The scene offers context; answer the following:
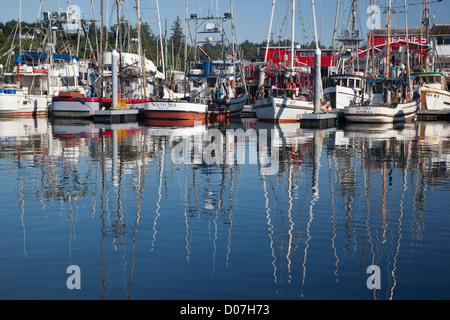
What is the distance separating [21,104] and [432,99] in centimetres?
4014

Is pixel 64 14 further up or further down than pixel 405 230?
further up

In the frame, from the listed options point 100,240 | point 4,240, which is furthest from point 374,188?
point 4,240

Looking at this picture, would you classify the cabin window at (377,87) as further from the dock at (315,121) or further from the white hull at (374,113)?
the dock at (315,121)

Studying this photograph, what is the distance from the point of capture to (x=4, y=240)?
1120 cm

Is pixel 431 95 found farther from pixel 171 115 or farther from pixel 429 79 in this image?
pixel 171 115

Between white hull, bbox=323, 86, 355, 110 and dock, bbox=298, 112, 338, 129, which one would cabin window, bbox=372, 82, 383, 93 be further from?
dock, bbox=298, 112, 338, 129

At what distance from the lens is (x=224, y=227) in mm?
12188

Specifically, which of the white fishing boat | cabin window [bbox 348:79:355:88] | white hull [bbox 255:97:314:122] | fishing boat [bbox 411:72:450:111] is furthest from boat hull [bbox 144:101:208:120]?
fishing boat [bbox 411:72:450:111]

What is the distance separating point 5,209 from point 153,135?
2172 centimetres

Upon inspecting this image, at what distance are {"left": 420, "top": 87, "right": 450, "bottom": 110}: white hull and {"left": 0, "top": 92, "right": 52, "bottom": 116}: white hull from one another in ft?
123

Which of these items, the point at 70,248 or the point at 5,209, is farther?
the point at 5,209

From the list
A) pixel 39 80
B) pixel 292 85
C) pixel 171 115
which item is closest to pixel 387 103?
pixel 292 85
